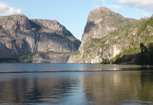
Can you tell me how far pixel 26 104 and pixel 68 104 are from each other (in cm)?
510

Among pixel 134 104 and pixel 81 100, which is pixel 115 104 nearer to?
pixel 134 104

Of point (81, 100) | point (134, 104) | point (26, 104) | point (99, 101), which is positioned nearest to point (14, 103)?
point (26, 104)

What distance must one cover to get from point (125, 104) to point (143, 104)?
2.12m

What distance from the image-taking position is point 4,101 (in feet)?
90.4

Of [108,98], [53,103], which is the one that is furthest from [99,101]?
[53,103]

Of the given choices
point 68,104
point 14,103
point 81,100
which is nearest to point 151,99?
point 81,100

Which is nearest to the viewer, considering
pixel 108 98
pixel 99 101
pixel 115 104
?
pixel 115 104

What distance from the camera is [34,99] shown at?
2888 centimetres

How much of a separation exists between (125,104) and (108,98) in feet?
12.7

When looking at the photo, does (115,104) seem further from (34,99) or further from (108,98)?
(34,99)

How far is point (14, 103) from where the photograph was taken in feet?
86.9

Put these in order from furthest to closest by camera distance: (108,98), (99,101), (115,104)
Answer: (108,98) < (99,101) < (115,104)

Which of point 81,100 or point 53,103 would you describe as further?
point 81,100

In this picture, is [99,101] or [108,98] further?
[108,98]
